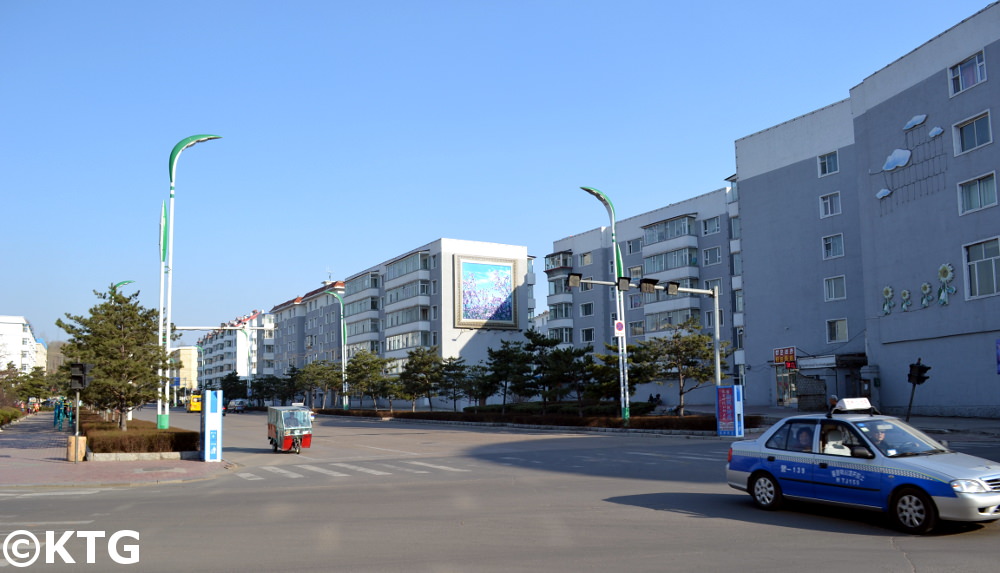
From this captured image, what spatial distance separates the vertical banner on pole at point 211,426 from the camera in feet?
78.5

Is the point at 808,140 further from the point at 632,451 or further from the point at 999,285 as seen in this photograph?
the point at 632,451

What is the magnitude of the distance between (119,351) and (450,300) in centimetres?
5255

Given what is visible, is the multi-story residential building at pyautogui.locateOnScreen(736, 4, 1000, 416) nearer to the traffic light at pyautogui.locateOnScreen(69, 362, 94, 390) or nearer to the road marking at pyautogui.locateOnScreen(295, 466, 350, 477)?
the road marking at pyautogui.locateOnScreen(295, 466, 350, 477)

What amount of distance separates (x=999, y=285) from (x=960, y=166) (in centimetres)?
574

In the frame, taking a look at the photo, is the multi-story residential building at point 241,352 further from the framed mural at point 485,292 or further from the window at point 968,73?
the window at point 968,73

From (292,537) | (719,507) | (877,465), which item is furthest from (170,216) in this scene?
(877,465)

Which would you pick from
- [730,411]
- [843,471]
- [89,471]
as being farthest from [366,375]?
[843,471]

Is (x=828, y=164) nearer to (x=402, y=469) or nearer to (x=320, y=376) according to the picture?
(x=402, y=469)

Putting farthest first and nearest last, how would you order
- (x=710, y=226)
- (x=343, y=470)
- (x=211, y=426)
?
(x=710, y=226), (x=211, y=426), (x=343, y=470)

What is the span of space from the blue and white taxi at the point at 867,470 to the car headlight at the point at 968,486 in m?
0.01

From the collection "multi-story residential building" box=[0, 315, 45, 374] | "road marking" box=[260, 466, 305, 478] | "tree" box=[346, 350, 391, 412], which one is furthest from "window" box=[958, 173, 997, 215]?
"multi-story residential building" box=[0, 315, 45, 374]

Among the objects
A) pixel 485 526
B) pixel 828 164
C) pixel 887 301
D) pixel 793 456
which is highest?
pixel 828 164

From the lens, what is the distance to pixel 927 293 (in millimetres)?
36594

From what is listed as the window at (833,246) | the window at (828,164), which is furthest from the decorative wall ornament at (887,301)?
the window at (828,164)
